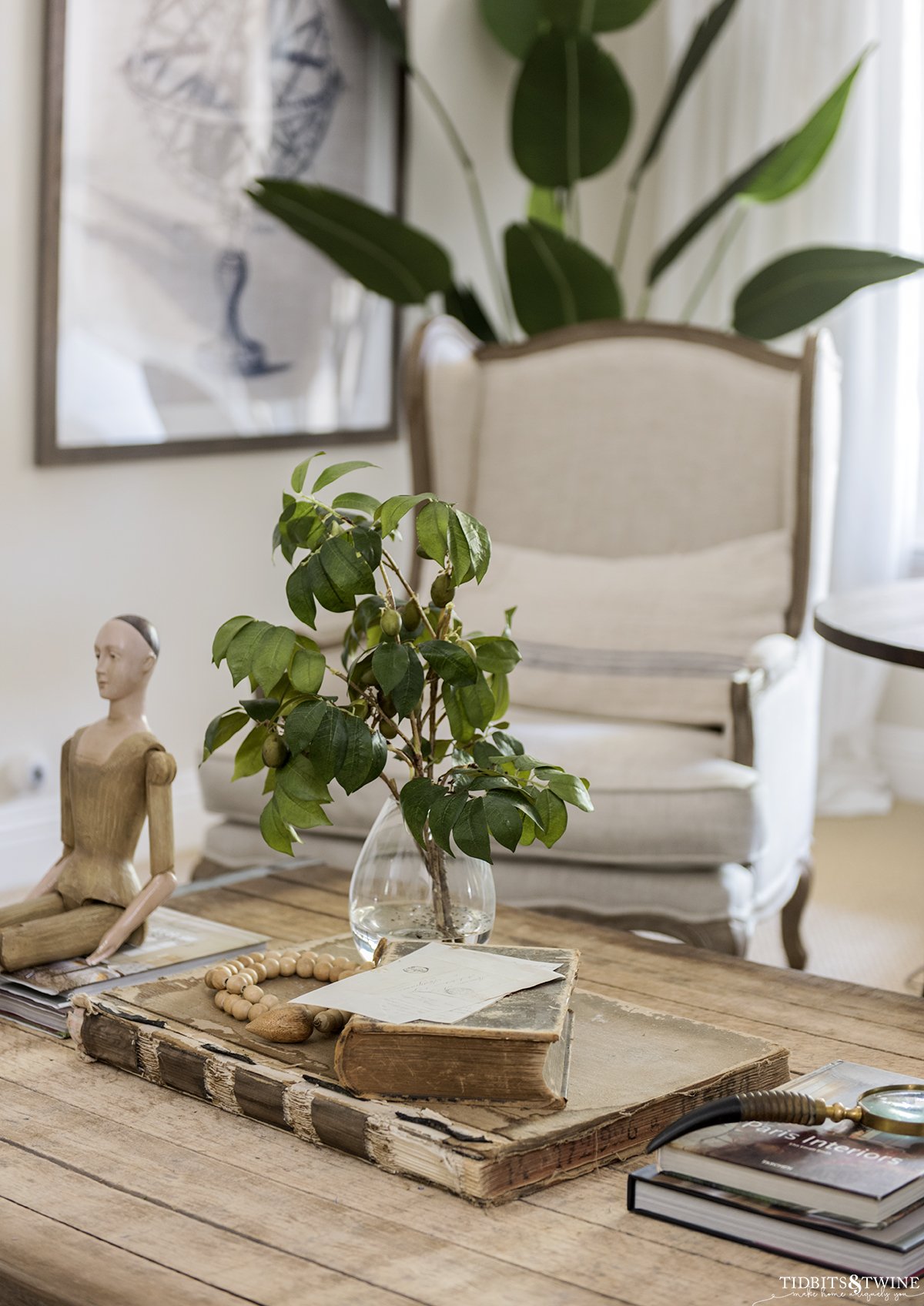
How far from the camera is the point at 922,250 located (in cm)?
379

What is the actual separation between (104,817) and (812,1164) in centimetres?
68

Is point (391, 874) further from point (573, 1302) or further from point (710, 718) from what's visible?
point (710, 718)

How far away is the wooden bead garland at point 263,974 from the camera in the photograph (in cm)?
119

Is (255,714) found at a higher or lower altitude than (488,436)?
lower

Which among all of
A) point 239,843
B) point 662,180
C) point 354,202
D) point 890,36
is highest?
point 890,36

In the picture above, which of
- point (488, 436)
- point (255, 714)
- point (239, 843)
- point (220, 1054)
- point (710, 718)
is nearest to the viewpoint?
point (220, 1054)

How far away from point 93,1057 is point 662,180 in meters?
3.44

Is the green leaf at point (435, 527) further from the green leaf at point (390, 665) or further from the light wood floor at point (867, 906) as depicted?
the light wood floor at point (867, 906)

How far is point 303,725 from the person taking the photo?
3.86 feet

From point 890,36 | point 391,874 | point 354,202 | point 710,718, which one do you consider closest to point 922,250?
point 890,36

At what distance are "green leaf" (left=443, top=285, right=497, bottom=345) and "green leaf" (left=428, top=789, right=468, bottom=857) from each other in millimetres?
2427

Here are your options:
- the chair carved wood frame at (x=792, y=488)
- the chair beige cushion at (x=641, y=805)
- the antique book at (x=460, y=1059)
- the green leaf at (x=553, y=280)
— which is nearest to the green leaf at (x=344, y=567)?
the antique book at (x=460, y=1059)

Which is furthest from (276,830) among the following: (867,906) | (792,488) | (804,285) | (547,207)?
(547,207)

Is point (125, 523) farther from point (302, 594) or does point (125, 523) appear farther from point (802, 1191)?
point (802, 1191)
